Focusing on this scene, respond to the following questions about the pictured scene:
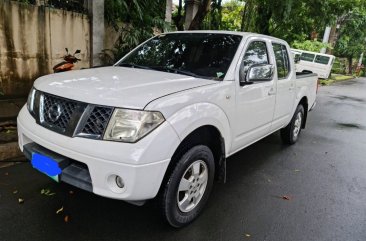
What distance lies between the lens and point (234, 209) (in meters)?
3.34

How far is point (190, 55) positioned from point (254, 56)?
80cm

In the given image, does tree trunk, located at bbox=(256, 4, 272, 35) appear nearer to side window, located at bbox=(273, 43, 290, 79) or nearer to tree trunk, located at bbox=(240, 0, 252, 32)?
→ tree trunk, located at bbox=(240, 0, 252, 32)

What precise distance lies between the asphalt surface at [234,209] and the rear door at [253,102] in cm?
61

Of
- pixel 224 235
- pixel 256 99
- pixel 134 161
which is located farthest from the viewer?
pixel 256 99

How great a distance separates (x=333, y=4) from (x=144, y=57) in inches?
297

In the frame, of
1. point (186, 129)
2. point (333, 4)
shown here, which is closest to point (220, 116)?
point (186, 129)

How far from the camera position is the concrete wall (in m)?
5.35

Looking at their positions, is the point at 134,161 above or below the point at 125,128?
below

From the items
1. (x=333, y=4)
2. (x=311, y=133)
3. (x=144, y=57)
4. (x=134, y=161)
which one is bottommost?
(x=311, y=133)

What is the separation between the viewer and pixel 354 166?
16.3 feet

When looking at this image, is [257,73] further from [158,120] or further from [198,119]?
[158,120]

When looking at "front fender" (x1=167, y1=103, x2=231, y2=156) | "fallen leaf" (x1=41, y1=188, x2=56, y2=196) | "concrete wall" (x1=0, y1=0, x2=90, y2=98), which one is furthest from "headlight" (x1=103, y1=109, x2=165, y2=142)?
"concrete wall" (x1=0, y1=0, x2=90, y2=98)

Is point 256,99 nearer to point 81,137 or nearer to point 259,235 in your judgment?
point 259,235

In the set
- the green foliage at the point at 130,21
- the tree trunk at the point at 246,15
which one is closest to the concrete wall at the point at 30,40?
the green foliage at the point at 130,21
